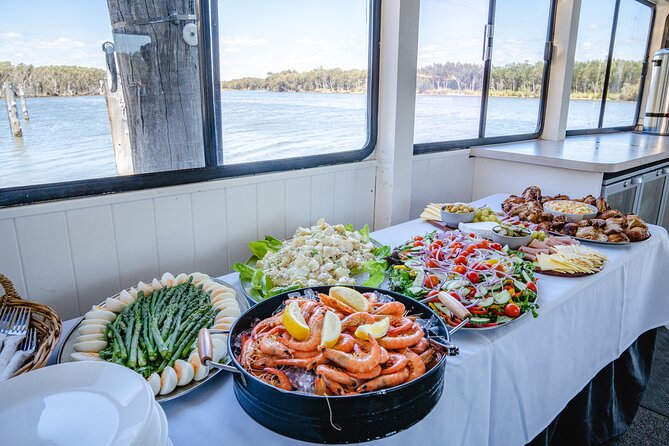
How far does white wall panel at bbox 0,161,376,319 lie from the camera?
4.41ft

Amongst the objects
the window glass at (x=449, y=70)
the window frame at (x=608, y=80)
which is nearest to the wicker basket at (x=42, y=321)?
the window glass at (x=449, y=70)

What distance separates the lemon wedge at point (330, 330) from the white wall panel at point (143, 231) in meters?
0.93

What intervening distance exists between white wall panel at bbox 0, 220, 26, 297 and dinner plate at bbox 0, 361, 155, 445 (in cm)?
77

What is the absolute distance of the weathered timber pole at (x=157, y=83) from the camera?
1.43 m

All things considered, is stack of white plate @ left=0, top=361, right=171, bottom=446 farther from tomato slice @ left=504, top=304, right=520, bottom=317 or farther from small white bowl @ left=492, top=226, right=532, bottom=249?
small white bowl @ left=492, top=226, right=532, bottom=249

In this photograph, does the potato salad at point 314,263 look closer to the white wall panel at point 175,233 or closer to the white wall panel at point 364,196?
the white wall panel at point 175,233

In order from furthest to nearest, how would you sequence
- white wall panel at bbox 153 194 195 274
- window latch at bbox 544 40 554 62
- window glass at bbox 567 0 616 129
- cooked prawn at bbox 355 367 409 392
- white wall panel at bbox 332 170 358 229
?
1. window glass at bbox 567 0 616 129
2. window latch at bbox 544 40 554 62
3. white wall panel at bbox 332 170 358 229
4. white wall panel at bbox 153 194 195 274
5. cooked prawn at bbox 355 367 409 392

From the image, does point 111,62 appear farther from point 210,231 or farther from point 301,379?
point 301,379

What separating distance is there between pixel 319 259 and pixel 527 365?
0.68 metres

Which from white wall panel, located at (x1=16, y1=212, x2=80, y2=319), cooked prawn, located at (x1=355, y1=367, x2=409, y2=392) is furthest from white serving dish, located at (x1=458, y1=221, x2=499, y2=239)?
white wall panel, located at (x1=16, y1=212, x2=80, y2=319)

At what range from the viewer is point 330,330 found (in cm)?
86

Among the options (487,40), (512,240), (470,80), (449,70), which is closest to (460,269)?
(512,240)

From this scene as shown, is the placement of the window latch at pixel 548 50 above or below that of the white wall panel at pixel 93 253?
above

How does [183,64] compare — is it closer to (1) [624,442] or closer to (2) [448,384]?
(2) [448,384]
